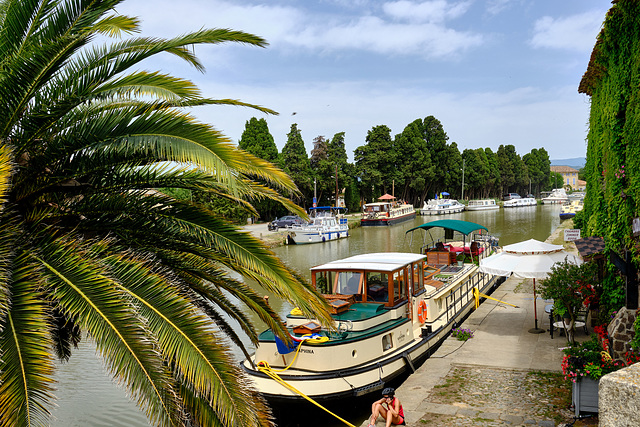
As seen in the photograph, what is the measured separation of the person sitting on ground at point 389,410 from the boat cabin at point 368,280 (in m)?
3.86

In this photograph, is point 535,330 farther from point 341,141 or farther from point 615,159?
point 341,141

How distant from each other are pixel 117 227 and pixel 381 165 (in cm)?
8043

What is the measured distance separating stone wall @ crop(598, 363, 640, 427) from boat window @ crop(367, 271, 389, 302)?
9193 millimetres

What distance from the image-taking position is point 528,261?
14.8 m

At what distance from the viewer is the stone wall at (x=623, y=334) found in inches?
375

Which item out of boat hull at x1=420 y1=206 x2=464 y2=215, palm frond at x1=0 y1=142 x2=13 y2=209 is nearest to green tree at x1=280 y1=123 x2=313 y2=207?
boat hull at x1=420 y1=206 x2=464 y2=215

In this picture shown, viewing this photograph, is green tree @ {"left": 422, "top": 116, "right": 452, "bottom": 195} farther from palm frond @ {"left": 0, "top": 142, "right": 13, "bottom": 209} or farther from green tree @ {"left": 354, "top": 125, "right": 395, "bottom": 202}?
palm frond @ {"left": 0, "top": 142, "right": 13, "bottom": 209}

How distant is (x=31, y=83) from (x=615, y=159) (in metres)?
10.9

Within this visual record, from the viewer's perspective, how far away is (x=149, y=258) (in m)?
5.82

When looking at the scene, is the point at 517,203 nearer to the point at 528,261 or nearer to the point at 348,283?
the point at 528,261

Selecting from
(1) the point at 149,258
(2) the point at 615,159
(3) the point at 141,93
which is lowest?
(1) the point at 149,258

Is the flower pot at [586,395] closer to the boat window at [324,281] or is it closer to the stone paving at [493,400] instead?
the stone paving at [493,400]

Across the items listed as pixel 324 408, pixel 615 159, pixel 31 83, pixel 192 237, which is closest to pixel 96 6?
pixel 31 83

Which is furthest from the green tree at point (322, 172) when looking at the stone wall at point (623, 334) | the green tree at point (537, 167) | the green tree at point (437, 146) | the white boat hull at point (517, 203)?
the green tree at point (537, 167)
